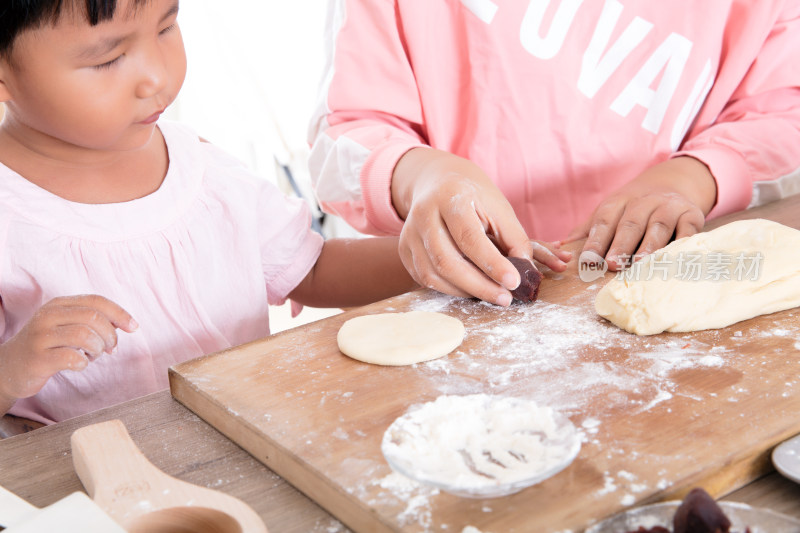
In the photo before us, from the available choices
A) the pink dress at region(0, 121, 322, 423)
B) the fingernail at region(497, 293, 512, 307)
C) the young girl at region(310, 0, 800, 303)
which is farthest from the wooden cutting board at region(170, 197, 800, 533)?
the young girl at region(310, 0, 800, 303)

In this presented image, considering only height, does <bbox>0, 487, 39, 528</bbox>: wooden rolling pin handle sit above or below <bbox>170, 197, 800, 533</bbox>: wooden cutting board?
above

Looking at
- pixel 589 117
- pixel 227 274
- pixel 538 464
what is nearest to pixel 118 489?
pixel 538 464

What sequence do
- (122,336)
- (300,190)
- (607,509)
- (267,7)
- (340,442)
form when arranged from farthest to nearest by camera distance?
(300,190), (267,7), (122,336), (340,442), (607,509)

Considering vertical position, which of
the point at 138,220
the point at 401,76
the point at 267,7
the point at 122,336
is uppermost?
the point at 267,7

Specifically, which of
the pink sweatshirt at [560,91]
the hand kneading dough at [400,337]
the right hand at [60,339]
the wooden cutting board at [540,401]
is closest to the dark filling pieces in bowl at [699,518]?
the wooden cutting board at [540,401]

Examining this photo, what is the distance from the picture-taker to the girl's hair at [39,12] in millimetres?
906

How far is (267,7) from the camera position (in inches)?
144

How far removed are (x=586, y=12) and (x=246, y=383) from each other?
3.39ft

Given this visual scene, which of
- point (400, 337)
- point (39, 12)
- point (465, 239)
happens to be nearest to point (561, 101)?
point (465, 239)

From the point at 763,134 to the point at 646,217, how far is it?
43 cm

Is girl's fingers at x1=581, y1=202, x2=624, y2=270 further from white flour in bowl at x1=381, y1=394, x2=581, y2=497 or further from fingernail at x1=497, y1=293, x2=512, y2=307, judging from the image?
white flour in bowl at x1=381, y1=394, x2=581, y2=497

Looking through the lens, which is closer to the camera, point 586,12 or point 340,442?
point 340,442

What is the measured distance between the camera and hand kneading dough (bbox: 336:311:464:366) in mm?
917

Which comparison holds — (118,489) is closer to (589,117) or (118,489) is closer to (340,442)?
(340,442)
